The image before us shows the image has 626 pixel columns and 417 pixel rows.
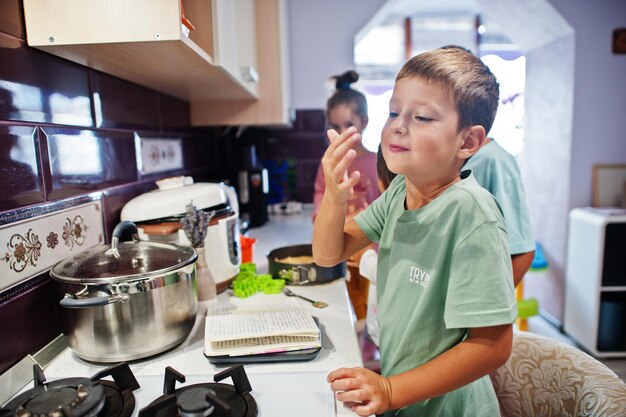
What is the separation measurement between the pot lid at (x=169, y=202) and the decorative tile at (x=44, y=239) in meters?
0.08

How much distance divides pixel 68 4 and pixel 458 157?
0.67 meters

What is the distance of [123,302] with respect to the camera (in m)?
0.68

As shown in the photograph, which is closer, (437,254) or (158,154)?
(437,254)

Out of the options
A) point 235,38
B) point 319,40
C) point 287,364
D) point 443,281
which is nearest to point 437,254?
point 443,281

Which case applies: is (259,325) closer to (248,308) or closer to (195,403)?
(248,308)

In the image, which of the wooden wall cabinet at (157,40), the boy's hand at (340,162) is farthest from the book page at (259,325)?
the wooden wall cabinet at (157,40)

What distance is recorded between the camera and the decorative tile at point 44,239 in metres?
0.68

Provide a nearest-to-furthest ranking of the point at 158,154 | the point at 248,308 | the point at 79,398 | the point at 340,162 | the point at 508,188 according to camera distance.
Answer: the point at 79,398
the point at 340,162
the point at 248,308
the point at 508,188
the point at 158,154

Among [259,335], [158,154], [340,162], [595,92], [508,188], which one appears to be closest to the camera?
[340,162]

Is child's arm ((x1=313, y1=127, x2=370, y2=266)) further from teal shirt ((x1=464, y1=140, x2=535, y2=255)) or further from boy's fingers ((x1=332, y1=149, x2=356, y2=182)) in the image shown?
teal shirt ((x1=464, y1=140, x2=535, y2=255))

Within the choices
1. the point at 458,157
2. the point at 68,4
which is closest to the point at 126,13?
the point at 68,4

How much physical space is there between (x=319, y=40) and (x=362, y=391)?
97.0 inches

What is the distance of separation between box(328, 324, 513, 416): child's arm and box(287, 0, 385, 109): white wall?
7.52ft

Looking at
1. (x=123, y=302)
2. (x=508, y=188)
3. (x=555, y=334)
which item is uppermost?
(x=508, y=188)
